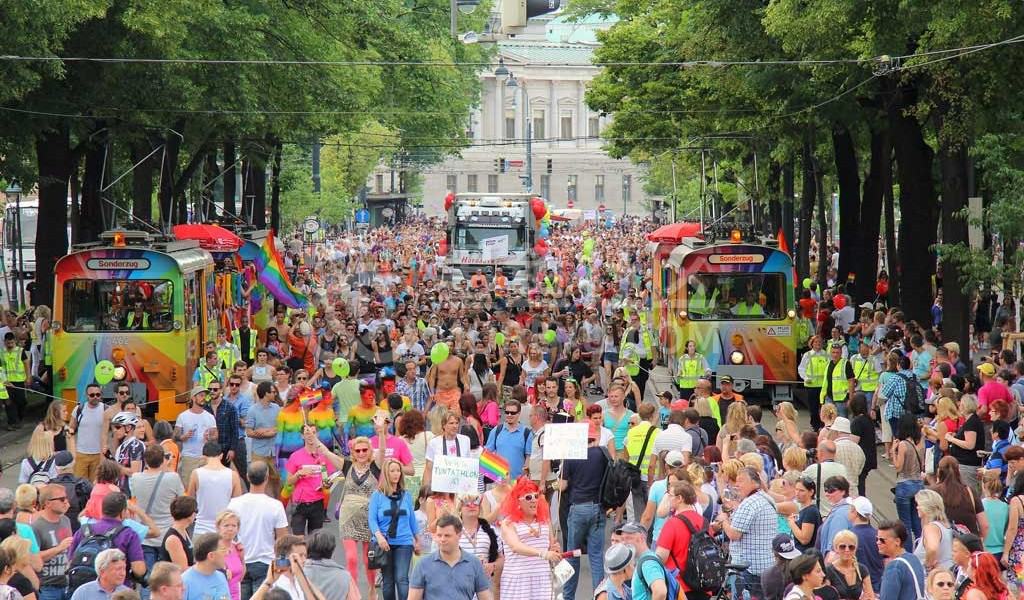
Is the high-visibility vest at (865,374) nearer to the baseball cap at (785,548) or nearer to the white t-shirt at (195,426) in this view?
the white t-shirt at (195,426)

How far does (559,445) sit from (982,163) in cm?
1681

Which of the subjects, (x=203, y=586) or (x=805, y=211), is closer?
(x=203, y=586)

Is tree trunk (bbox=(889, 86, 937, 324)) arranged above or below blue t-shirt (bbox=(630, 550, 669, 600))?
above

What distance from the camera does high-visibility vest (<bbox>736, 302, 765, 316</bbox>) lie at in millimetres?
25500

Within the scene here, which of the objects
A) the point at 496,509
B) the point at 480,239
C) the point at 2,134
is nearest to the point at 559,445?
the point at 496,509

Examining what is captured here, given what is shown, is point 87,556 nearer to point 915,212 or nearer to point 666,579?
point 666,579

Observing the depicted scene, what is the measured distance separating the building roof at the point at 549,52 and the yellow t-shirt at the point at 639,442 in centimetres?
11969

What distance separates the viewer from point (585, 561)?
15172 millimetres

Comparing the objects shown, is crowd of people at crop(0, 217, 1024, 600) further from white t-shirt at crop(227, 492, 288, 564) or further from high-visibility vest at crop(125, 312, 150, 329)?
high-visibility vest at crop(125, 312, 150, 329)

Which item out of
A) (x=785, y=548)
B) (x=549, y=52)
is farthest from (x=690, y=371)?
(x=549, y=52)

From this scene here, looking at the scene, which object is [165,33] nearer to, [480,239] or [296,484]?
[296,484]

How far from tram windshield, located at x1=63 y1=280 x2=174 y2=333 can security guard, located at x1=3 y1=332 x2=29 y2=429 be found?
3.08 ft

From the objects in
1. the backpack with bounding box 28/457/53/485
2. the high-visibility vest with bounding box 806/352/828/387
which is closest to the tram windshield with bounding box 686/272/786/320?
the high-visibility vest with bounding box 806/352/828/387

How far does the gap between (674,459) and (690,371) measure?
10.9 meters
